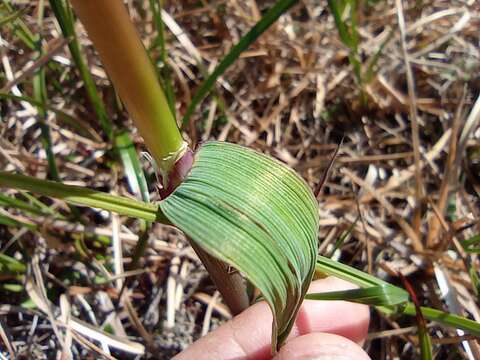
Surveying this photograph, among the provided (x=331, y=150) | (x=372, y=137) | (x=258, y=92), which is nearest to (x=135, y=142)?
(x=258, y=92)

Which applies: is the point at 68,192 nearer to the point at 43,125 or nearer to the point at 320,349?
the point at 320,349

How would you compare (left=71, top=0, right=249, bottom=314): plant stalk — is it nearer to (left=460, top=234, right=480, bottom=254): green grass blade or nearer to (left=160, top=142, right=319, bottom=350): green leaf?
(left=160, top=142, right=319, bottom=350): green leaf

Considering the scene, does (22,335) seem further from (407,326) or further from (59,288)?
(407,326)

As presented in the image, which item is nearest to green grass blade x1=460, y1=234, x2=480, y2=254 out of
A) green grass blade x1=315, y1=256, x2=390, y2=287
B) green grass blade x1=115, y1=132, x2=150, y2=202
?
green grass blade x1=315, y1=256, x2=390, y2=287

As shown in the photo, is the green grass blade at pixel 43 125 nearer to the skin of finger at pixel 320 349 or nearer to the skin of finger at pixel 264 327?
the skin of finger at pixel 264 327

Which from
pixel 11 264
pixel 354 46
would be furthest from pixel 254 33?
pixel 11 264

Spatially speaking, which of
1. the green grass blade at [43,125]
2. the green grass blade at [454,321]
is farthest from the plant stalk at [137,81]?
the green grass blade at [43,125]
